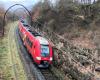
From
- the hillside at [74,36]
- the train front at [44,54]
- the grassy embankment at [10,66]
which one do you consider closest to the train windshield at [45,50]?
the train front at [44,54]

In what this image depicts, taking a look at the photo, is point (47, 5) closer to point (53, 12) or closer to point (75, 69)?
point (53, 12)

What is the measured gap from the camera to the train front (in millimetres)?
31281

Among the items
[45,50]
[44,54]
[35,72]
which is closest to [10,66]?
[35,72]

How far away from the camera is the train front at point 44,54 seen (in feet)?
103

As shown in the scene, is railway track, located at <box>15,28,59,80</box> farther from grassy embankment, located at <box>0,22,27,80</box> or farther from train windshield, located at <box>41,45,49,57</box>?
train windshield, located at <box>41,45,49,57</box>

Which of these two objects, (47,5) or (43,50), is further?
(47,5)

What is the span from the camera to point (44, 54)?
31438mm

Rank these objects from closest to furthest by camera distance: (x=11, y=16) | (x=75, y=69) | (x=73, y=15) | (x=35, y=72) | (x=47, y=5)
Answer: (x=75, y=69) → (x=35, y=72) → (x=73, y=15) → (x=47, y=5) → (x=11, y=16)

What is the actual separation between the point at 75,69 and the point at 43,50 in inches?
195

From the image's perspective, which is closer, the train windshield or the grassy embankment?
the grassy embankment

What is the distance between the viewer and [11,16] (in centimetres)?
12675

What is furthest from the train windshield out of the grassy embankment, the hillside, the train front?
the grassy embankment

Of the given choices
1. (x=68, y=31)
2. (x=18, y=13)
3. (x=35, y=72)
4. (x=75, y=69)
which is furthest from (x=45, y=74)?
(x=18, y=13)

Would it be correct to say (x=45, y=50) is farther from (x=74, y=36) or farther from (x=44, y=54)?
(x=74, y=36)
